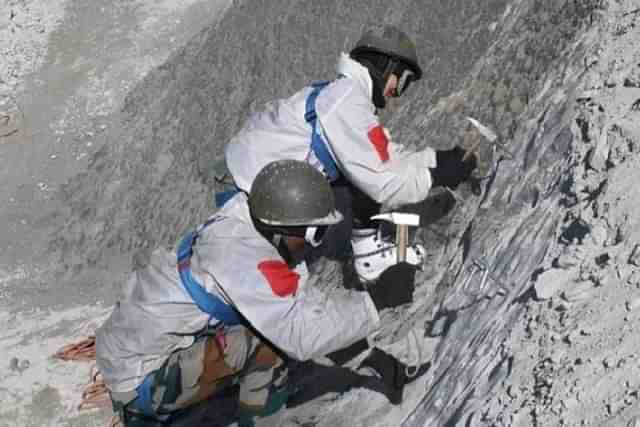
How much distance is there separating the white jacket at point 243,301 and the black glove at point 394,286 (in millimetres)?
177

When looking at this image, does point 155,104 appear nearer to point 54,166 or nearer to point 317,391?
point 54,166

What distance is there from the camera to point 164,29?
1241 centimetres

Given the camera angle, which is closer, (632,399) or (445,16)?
(632,399)

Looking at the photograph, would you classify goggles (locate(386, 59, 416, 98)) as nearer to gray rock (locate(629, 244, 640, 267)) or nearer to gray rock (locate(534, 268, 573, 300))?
gray rock (locate(534, 268, 573, 300))

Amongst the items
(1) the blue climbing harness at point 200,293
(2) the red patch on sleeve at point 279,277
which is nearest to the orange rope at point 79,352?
(1) the blue climbing harness at point 200,293

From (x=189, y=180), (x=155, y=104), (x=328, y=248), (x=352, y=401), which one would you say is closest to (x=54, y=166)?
(x=155, y=104)

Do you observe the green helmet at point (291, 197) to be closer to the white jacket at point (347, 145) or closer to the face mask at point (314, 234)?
the face mask at point (314, 234)

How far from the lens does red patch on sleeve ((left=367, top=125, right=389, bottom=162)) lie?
530cm

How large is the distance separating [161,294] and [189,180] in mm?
4861

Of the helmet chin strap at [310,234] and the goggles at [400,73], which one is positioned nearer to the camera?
the helmet chin strap at [310,234]

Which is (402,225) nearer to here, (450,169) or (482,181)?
(450,169)

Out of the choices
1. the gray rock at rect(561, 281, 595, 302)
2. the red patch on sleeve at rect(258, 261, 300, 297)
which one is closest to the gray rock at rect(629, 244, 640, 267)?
the gray rock at rect(561, 281, 595, 302)

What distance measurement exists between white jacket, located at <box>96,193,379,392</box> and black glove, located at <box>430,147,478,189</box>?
99 cm

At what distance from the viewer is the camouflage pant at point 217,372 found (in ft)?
17.1
